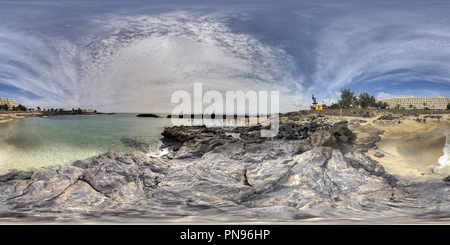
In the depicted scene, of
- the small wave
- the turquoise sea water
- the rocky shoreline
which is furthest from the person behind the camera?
the turquoise sea water

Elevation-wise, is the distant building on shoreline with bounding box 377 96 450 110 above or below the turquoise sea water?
above

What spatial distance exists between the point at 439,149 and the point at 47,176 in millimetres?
15827

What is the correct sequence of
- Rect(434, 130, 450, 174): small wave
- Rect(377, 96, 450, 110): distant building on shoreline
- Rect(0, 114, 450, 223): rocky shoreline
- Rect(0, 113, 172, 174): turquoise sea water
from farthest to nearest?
Rect(377, 96, 450, 110): distant building on shoreline → Rect(0, 113, 172, 174): turquoise sea water → Rect(434, 130, 450, 174): small wave → Rect(0, 114, 450, 223): rocky shoreline

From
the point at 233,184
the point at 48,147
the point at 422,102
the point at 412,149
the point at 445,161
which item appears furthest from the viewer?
the point at 422,102

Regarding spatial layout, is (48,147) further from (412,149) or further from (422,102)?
(422,102)

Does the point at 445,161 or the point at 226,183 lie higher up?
the point at 445,161

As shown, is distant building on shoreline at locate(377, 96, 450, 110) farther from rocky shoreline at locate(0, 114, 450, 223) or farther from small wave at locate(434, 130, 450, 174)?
rocky shoreline at locate(0, 114, 450, 223)

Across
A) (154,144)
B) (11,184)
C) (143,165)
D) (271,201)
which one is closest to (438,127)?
(271,201)

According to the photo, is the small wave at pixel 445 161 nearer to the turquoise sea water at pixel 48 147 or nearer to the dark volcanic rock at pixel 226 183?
the dark volcanic rock at pixel 226 183

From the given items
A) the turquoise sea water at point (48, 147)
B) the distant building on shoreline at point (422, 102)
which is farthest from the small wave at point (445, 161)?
the distant building on shoreline at point (422, 102)

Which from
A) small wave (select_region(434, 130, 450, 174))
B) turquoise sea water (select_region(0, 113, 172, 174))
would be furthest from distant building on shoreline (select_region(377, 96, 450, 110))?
turquoise sea water (select_region(0, 113, 172, 174))

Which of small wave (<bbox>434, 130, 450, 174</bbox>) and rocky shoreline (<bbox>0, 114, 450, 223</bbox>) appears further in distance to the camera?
small wave (<bbox>434, 130, 450, 174</bbox>)

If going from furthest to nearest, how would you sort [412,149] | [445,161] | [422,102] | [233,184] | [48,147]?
[422,102] < [48,147] < [412,149] < [445,161] < [233,184]

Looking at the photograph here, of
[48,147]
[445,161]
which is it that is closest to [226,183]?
[445,161]
